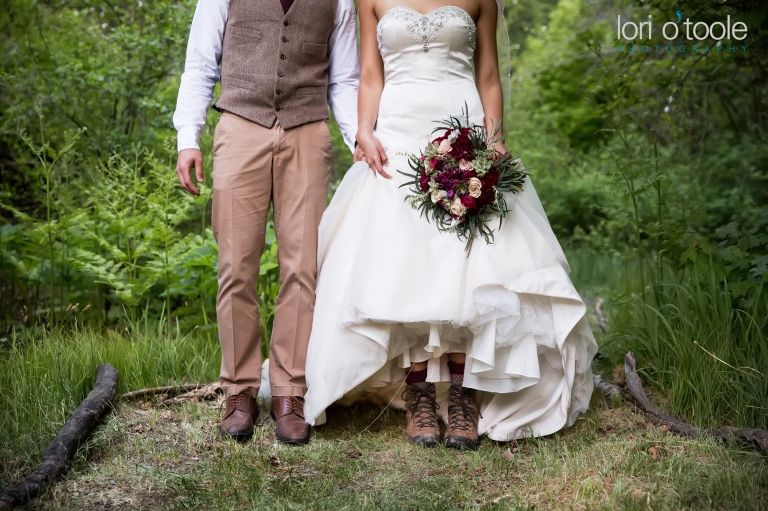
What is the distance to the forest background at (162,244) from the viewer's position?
340 cm

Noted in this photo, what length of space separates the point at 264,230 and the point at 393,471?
1238 mm

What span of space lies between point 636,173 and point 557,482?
2.18 meters

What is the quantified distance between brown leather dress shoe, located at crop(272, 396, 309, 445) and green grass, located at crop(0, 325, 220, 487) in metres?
0.80

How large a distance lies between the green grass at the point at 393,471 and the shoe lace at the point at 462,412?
12cm

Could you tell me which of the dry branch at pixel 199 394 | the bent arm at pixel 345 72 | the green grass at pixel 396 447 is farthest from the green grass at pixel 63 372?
the bent arm at pixel 345 72

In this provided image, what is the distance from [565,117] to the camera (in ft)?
48.5

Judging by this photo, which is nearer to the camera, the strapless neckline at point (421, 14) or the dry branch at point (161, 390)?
the strapless neckline at point (421, 14)

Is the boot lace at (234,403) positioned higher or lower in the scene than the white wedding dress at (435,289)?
lower

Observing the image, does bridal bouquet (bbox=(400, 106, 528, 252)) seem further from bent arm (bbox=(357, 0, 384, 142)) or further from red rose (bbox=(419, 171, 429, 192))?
bent arm (bbox=(357, 0, 384, 142))

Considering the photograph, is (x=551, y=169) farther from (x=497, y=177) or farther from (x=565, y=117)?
(x=497, y=177)

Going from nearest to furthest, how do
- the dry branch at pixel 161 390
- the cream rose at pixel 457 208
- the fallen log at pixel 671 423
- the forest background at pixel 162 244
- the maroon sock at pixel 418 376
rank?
the fallen log at pixel 671 423 → the cream rose at pixel 457 208 → the maroon sock at pixel 418 376 → the forest background at pixel 162 244 → the dry branch at pixel 161 390

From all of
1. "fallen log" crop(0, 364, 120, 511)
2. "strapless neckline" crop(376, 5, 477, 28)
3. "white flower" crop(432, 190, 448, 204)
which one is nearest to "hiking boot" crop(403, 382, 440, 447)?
"white flower" crop(432, 190, 448, 204)

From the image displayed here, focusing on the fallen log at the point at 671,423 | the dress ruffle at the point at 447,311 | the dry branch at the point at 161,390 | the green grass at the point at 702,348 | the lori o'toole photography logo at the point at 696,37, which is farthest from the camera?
the lori o'toole photography logo at the point at 696,37

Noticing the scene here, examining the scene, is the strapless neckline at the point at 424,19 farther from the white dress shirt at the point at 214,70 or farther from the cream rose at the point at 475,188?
the cream rose at the point at 475,188
